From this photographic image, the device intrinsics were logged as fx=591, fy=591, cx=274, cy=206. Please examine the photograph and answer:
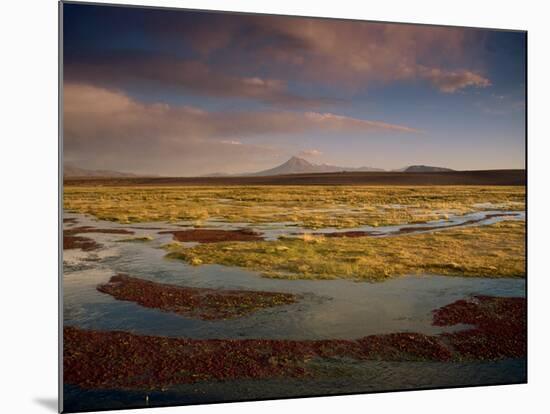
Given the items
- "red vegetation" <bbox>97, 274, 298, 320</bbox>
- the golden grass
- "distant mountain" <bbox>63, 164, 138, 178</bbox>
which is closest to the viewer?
"distant mountain" <bbox>63, 164, 138, 178</bbox>

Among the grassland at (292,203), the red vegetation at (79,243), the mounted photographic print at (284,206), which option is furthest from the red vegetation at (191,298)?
the grassland at (292,203)

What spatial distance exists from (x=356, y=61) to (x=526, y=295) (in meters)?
4.30

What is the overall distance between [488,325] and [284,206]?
3.39 metres

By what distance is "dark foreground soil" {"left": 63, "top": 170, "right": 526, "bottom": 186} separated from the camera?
26.1 ft

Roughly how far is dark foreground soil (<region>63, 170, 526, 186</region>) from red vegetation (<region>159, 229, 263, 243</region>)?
673 mm

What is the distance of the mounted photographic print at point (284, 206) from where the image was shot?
7449 millimetres

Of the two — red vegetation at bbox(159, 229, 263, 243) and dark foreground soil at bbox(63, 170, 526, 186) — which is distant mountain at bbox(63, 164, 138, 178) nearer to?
dark foreground soil at bbox(63, 170, 526, 186)

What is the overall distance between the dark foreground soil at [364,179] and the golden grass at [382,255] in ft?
2.34

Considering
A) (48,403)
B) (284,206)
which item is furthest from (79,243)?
(284,206)

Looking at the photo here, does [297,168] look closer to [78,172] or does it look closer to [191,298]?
[191,298]

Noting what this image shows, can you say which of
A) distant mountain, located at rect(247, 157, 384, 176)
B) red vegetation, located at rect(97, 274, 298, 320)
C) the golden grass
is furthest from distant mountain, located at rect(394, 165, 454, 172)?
red vegetation, located at rect(97, 274, 298, 320)

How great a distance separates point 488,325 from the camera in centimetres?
848

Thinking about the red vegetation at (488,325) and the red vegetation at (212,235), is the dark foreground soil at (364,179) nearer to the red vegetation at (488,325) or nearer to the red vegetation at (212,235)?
the red vegetation at (212,235)
